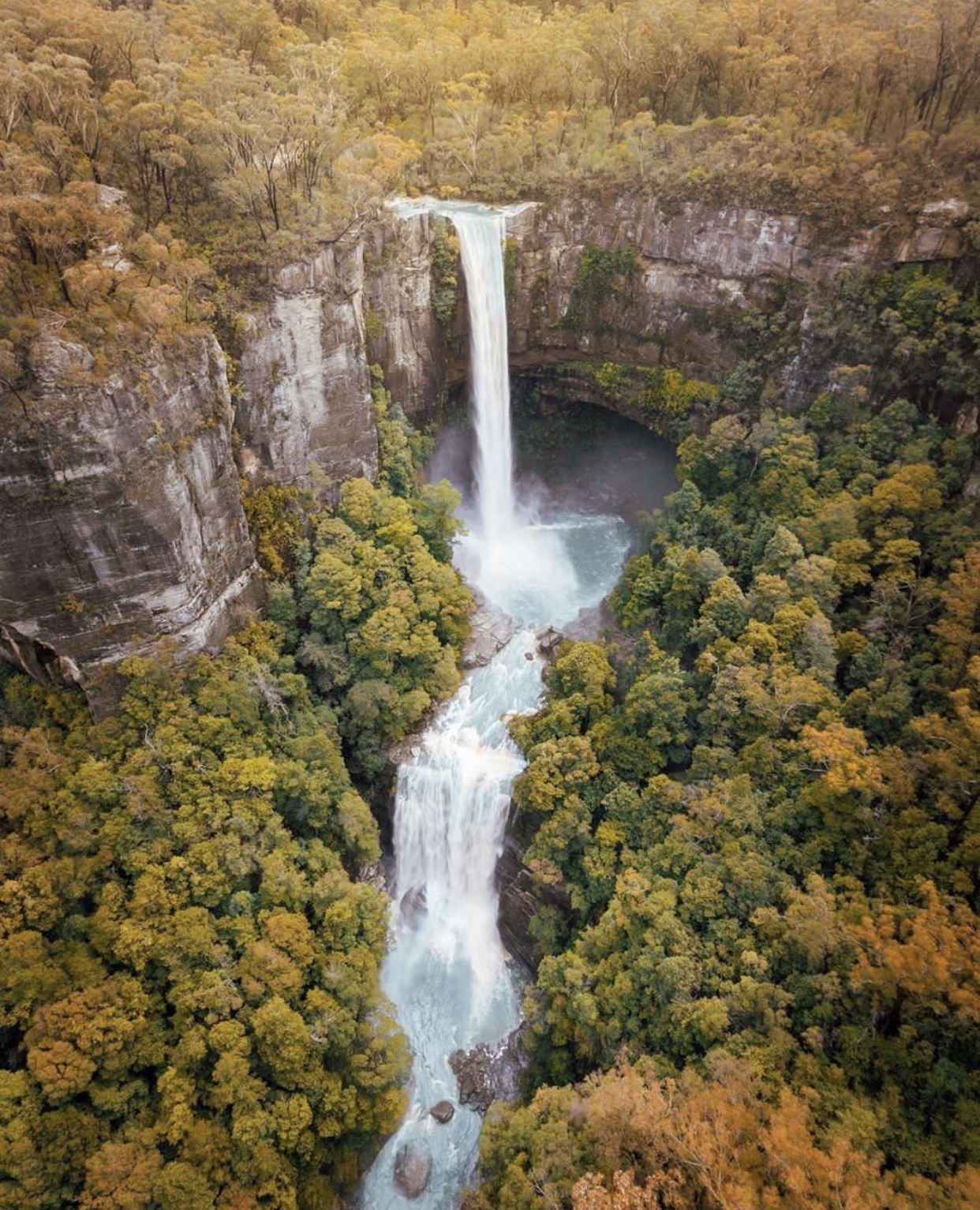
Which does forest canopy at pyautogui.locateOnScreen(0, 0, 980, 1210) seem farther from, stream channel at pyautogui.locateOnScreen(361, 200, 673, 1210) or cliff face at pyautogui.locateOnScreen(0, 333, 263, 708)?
stream channel at pyautogui.locateOnScreen(361, 200, 673, 1210)

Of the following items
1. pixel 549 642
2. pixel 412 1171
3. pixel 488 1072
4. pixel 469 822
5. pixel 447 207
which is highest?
pixel 447 207

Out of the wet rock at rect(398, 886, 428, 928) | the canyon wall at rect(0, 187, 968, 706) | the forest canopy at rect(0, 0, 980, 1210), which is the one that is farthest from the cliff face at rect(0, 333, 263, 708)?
the wet rock at rect(398, 886, 428, 928)

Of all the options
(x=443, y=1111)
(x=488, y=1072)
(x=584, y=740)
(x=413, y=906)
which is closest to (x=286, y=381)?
(x=584, y=740)

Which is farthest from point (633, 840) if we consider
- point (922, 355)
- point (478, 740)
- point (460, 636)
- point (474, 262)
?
point (474, 262)

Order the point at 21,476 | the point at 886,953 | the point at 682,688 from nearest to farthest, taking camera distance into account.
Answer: the point at 886,953 < the point at 21,476 < the point at 682,688

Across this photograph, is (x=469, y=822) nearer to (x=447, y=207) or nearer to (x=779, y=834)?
(x=779, y=834)

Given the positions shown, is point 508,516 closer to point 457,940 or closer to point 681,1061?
point 457,940

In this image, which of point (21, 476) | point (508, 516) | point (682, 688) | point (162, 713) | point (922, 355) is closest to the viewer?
point (21, 476)
